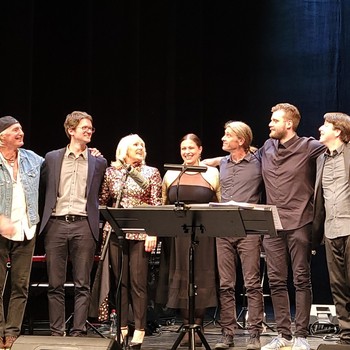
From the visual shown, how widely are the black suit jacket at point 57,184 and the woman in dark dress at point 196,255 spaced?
56cm

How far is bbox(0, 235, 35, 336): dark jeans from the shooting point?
17.6 feet

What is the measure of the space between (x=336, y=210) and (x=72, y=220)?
2.03 metres

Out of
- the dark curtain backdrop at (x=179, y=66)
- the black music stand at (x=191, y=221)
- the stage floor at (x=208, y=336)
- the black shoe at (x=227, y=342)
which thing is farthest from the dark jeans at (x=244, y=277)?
the dark curtain backdrop at (x=179, y=66)

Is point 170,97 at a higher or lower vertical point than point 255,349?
higher

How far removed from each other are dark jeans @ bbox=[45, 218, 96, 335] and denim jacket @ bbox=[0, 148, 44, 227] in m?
0.20

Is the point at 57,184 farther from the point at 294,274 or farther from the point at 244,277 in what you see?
the point at 294,274

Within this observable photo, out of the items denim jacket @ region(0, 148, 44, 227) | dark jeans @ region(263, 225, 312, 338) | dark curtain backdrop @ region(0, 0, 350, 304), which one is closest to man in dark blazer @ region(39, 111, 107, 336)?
denim jacket @ region(0, 148, 44, 227)

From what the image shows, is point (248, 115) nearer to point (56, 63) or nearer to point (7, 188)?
point (56, 63)

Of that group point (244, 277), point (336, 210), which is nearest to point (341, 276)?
point (336, 210)

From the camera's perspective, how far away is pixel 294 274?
5523mm

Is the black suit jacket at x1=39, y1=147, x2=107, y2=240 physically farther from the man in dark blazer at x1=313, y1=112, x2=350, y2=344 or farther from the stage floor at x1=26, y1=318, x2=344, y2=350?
the man in dark blazer at x1=313, y1=112, x2=350, y2=344

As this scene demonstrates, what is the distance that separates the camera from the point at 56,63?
27.2 feet

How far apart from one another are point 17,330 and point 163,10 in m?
4.66

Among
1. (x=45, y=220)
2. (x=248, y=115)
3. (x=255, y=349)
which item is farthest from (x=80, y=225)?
(x=248, y=115)
